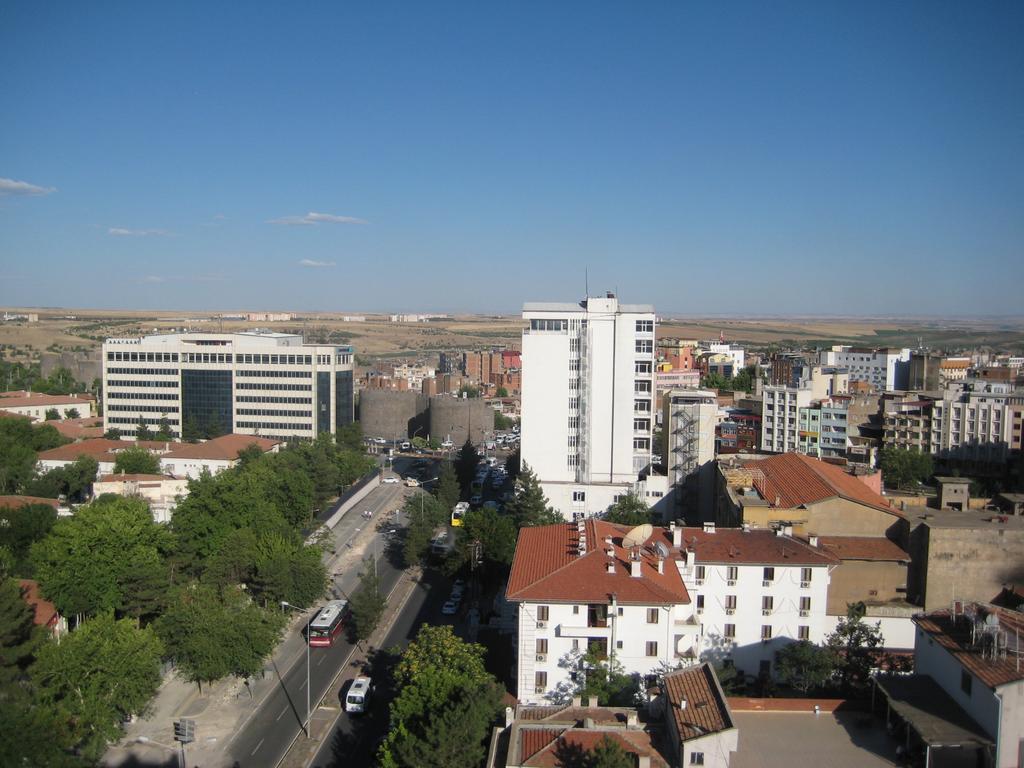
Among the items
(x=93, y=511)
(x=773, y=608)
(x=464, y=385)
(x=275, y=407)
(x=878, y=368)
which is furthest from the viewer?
(x=464, y=385)

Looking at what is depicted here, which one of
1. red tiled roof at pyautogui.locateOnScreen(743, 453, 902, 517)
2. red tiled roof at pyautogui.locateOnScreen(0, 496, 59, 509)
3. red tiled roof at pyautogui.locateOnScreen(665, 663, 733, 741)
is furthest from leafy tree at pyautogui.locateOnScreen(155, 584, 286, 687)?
red tiled roof at pyautogui.locateOnScreen(743, 453, 902, 517)

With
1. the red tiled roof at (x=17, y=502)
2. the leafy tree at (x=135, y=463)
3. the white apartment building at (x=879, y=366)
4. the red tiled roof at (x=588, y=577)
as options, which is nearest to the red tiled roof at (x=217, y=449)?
the leafy tree at (x=135, y=463)

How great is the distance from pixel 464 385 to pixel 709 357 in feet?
91.1

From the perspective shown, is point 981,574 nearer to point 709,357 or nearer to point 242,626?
point 242,626

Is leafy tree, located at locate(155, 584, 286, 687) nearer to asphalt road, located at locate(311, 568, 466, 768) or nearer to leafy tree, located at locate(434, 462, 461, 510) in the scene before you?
asphalt road, located at locate(311, 568, 466, 768)

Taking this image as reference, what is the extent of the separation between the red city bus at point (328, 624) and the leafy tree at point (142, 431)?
34.8m

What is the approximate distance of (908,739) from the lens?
13.3 meters

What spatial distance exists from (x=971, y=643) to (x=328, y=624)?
1744 centimetres

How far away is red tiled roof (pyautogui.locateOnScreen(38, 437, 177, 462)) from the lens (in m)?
44.0

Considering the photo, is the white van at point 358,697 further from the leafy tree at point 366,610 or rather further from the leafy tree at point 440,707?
the leafy tree at point 366,610

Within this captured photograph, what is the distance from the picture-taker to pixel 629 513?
29.7 meters

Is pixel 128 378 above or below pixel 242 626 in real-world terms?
above

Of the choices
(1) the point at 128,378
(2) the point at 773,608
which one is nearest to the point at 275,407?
(1) the point at 128,378

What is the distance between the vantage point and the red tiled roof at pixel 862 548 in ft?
69.7
